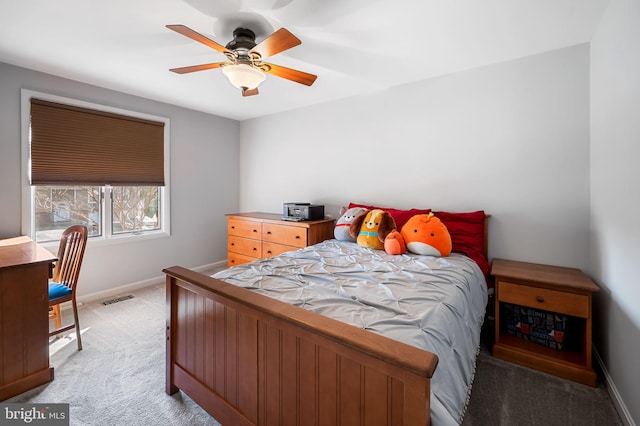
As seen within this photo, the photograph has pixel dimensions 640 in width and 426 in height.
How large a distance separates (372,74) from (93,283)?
3745 mm

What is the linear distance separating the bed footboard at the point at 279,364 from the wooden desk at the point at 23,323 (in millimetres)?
881

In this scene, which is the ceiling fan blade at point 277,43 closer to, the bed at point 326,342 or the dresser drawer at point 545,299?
the bed at point 326,342

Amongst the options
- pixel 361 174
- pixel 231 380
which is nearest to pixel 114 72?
pixel 361 174

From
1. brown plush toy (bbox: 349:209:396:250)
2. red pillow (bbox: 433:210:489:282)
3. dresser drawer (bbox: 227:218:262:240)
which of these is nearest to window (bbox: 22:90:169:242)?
dresser drawer (bbox: 227:218:262:240)

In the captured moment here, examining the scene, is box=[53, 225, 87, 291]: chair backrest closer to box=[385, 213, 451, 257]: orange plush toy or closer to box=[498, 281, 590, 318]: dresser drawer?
box=[385, 213, 451, 257]: orange plush toy

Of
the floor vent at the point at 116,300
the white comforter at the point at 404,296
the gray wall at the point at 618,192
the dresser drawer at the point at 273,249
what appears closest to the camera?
the white comforter at the point at 404,296

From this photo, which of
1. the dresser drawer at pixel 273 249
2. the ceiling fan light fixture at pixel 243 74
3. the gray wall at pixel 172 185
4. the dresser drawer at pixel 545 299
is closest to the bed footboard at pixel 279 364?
the ceiling fan light fixture at pixel 243 74

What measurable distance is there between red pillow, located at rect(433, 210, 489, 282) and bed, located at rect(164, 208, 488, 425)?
48cm

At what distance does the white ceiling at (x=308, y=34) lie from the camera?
180 centimetres

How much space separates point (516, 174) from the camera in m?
2.54

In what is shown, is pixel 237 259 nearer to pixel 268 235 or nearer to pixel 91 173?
pixel 268 235

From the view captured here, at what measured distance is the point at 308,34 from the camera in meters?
2.09

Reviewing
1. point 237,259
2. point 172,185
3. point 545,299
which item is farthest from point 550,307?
point 172,185

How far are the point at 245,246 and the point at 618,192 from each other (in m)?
3.55
